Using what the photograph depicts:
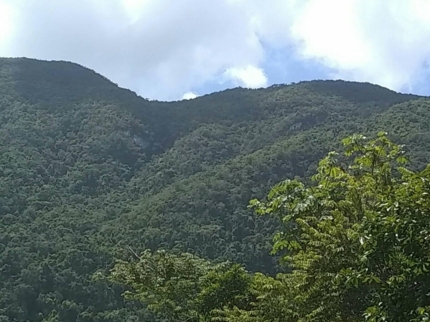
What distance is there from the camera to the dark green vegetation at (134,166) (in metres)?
49.4

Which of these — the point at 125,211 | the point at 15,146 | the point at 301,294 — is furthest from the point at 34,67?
the point at 301,294

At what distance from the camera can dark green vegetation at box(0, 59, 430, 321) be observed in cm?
4941

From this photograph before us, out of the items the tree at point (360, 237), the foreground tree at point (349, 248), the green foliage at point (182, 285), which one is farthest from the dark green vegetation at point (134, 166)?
the tree at point (360, 237)

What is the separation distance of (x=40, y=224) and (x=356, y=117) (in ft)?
161

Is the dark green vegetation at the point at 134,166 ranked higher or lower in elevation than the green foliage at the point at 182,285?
higher

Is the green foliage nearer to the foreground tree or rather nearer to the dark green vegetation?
the foreground tree

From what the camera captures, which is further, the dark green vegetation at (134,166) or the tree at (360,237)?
the dark green vegetation at (134,166)

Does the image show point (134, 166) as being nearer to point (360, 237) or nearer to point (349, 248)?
point (349, 248)

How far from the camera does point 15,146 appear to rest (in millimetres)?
81500

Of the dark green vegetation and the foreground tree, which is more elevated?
the dark green vegetation

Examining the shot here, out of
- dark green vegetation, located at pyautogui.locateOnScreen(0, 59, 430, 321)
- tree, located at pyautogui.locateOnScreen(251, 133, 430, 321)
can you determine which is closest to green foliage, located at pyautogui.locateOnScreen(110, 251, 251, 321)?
dark green vegetation, located at pyautogui.locateOnScreen(0, 59, 430, 321)

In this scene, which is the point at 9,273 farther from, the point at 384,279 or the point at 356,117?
the point at 356,117

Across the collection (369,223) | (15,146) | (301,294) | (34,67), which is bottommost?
(301,294)

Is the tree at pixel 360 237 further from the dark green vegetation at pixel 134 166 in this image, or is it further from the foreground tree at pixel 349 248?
the dark green vegetation at pixel 134 166
